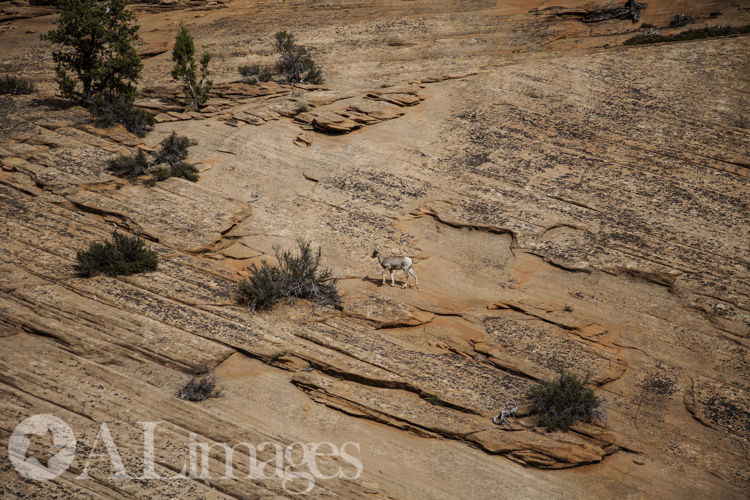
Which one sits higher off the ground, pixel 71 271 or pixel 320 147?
pixel 320 147

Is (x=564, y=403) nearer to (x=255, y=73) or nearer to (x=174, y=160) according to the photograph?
(x=174, y=160)

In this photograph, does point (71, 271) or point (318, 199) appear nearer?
point (71, 271)

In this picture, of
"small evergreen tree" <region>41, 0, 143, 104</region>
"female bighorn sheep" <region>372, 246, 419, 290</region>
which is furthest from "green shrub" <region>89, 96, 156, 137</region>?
"female bighorn sheep" <region>372, 246, 419, 290</region>

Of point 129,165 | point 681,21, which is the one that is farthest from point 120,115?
point 681,21

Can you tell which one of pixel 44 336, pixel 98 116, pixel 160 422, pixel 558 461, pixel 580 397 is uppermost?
pixel 98 116

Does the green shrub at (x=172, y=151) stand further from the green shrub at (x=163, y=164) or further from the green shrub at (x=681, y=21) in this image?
the green shrub at (x=681, y=21)

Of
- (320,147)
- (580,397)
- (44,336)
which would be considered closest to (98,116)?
(320,147)

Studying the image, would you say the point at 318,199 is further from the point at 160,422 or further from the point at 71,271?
the point at 160,422
